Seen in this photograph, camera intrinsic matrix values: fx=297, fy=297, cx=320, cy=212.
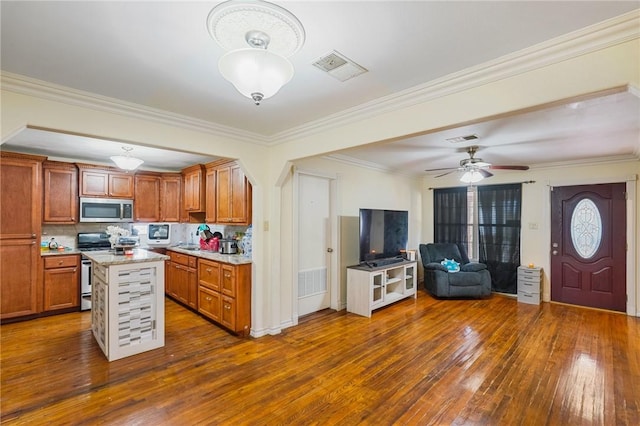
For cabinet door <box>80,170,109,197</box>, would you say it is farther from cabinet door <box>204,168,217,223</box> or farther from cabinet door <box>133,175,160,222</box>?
cabinet door <box>204,168,217,223</box>

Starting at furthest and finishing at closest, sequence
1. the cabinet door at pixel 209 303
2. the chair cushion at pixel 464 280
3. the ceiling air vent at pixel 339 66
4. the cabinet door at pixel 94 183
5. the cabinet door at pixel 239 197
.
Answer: the chair cushion at pixel 464 280 → the cabinet door at pixel 94 183 → the cabinet door at pixel 239 197 → the cabinet door at pixel 209 303 → the ceiling air vent at pixel 339 66

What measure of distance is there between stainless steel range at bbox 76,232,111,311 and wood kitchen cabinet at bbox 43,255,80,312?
7 cm

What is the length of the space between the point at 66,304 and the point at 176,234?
2.05m

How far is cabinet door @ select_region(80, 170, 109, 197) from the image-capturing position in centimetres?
483

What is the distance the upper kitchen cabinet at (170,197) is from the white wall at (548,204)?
237 inches

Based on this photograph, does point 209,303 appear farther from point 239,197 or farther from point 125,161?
point 125,161

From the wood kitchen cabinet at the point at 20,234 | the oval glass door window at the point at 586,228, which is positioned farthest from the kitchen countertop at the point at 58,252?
the oval glass door window at the point at 586,228

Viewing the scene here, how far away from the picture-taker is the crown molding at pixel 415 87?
1547mm

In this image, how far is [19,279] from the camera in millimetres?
4051

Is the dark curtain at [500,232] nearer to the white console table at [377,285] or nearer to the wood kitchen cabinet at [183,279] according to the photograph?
the white console table at [377,285]

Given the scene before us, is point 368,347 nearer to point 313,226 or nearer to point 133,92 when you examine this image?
point 313,226

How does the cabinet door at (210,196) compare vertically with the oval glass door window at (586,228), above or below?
above

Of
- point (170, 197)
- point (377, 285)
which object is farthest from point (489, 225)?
point (170, 197)

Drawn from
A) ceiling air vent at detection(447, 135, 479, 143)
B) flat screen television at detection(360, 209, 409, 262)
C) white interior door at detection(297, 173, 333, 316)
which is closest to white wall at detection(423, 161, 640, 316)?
flat screen television at detection(360, 209, 409, 262)
